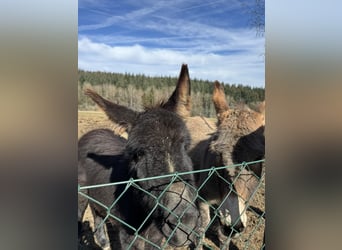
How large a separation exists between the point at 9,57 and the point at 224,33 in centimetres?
131

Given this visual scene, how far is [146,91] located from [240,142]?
0.89 m

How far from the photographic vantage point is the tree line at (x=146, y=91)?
1.47m

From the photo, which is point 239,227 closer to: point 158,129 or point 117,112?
point 158,129

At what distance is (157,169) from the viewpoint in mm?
1692

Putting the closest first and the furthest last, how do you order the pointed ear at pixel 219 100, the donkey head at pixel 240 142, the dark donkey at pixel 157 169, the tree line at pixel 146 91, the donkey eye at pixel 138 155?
the tree line at pixel 146 91, the dark donkey at pixel 157 169, the donkey eye at pixel 138 155, the pointed ear at pixel 219 100, the donkey head at pixel 240 142

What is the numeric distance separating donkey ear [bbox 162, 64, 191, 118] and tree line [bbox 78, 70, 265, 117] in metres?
0.03

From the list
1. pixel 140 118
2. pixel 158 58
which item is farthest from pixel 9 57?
pixel 140 118

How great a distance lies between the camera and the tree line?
1474 mm

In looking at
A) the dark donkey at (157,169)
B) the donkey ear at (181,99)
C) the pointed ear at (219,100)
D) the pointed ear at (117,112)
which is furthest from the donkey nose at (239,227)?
the pointed ear at (117,112)

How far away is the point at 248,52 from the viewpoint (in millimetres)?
1956

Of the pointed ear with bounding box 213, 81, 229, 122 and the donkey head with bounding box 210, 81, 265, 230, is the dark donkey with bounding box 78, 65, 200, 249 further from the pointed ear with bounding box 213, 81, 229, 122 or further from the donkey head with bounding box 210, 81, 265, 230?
the donkey head with bounding box 210, 81, 265, 230

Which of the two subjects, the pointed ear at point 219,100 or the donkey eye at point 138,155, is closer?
the donkey eye at point 138,155

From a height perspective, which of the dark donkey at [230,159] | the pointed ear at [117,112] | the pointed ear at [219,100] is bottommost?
the dark donkey at [230,159]

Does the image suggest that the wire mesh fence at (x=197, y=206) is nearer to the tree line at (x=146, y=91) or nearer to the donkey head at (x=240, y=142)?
the donkey head at (x=240, y=142)
